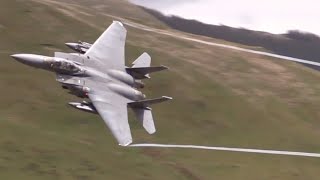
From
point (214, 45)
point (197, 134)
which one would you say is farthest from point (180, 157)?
point (214, 45)

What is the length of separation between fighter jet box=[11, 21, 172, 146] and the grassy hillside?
29.0 meters

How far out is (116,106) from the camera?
241ft

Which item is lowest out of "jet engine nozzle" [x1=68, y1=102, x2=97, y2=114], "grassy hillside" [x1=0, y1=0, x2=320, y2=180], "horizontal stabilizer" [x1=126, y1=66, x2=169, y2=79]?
"grassy hillside" [x1=0, y1=0, x2=320, y2=180]

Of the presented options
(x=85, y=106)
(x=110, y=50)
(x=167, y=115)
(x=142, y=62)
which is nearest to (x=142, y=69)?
(x=142, y=62)

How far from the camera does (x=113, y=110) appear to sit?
72938 millimetres

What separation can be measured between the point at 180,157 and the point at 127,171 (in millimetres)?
13373

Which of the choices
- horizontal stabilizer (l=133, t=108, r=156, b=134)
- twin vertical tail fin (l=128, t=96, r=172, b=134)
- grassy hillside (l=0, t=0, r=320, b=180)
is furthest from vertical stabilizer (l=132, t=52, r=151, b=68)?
grassy hillside (l=0, t=0, r=320, b=180)

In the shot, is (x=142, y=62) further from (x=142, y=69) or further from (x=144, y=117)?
(x=144, y=117)

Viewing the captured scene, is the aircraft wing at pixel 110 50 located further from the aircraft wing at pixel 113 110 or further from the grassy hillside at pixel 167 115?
the grassy hillside at pixel 167 115

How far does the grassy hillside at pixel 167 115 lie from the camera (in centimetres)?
10669

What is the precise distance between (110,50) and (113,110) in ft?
40.6

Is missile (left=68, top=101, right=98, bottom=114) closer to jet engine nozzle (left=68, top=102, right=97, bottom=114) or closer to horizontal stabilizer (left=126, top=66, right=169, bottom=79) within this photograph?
jet engine nozzle (left=68, top=102, right=97, bottom=114)

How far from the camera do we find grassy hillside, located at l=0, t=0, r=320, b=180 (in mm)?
106688

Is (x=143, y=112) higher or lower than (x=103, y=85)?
lower
